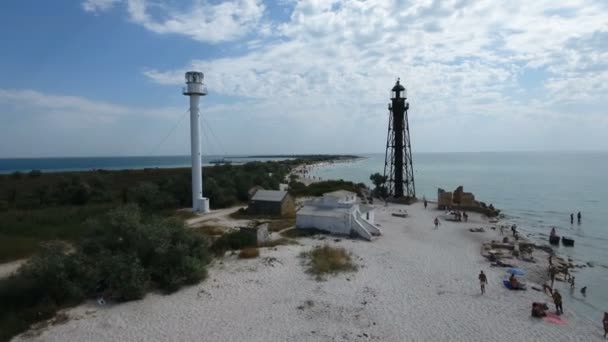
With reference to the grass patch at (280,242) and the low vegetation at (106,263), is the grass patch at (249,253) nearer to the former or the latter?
the low vegetation at (106,263)

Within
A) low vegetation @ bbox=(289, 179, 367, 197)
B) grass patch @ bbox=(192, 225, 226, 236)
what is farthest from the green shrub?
low vegetation @ bbox=(289, 179, 367, 197)

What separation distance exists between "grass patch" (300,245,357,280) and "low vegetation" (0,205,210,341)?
17.5 ft

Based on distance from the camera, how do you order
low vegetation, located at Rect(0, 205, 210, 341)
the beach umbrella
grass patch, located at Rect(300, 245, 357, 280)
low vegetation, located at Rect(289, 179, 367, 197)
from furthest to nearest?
low vegetation, located at Rect(289, 179, 367, 197), the beach umbrella, grass patch, located at Rect(300, 245, 357, 280), low vegetation, located at Rect(0, 205, 210, 341)

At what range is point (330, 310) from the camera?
13133 mm

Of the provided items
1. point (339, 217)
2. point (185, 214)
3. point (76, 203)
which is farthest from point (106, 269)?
point (76, 203)

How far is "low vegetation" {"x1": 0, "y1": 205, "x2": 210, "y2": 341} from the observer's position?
1323 cm

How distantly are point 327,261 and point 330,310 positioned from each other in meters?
4.91

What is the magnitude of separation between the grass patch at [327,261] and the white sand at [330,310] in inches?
21.9

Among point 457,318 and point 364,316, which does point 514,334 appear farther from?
point 364,316

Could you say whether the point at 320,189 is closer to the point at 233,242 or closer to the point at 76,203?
the point at 233,242

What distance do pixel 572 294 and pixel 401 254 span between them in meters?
8.17

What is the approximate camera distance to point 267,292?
14.8m

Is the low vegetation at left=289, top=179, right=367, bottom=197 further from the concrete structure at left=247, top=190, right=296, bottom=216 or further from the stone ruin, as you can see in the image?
the concrete structure at left=247, top=190, right=296, bottom=216

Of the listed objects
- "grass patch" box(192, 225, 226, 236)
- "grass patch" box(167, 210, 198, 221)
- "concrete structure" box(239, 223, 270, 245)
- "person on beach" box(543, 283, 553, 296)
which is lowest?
"person on beach" box(543, 283, 553, 296)
